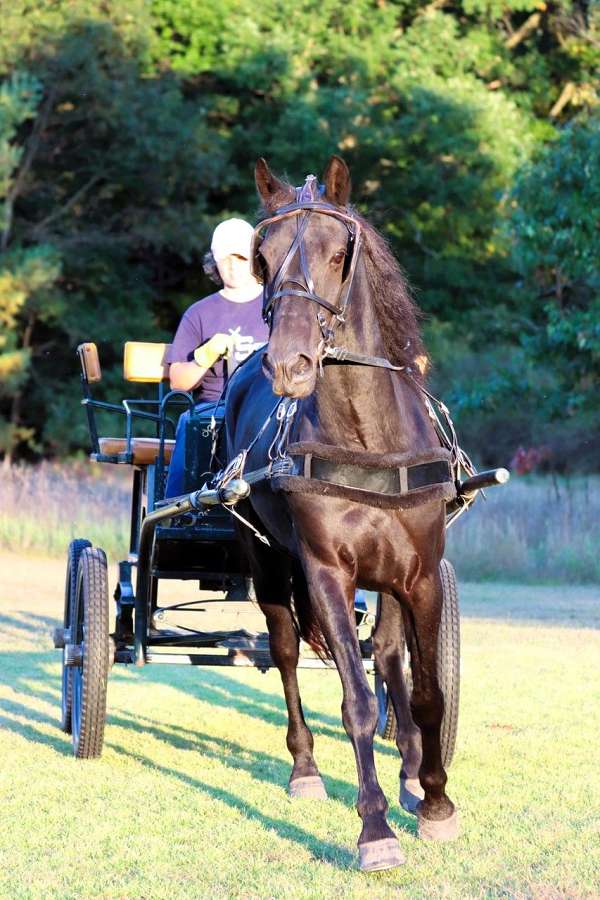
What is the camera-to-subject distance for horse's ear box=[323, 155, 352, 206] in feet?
15.2

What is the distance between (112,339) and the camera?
27969 millimetres

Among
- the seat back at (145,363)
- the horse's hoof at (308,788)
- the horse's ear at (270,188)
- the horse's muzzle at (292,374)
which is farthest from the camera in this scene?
the seat back at (145,363)

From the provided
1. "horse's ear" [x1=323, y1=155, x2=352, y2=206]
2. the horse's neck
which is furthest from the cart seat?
"horse's ear" [x1=323, y1=155, x2=352, y2=206]

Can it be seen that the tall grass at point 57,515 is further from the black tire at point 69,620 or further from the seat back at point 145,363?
the seat back at point 145,363

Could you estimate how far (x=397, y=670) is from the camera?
5418 mm

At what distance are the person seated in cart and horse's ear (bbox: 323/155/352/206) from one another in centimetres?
194

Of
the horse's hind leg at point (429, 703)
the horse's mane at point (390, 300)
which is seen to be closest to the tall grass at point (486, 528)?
the horse's hind leg at point (429, 703)

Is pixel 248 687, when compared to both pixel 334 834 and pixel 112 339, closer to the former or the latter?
pixel 334 834

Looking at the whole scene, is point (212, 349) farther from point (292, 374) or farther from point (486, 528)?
point (486, 528)

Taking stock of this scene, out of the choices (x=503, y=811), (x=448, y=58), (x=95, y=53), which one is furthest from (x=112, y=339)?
(x=503, y=811)

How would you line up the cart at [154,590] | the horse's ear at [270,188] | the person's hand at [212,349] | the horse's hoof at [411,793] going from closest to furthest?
the horse's ear at [270,188]
the horse's hoof at [411,793]
the cart at [154,590]
the person's hand at [212,349]

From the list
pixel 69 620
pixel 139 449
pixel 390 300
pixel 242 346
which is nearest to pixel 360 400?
pixel 390 300

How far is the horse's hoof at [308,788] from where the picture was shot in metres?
5.57

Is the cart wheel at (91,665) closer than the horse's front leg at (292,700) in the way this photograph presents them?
No
